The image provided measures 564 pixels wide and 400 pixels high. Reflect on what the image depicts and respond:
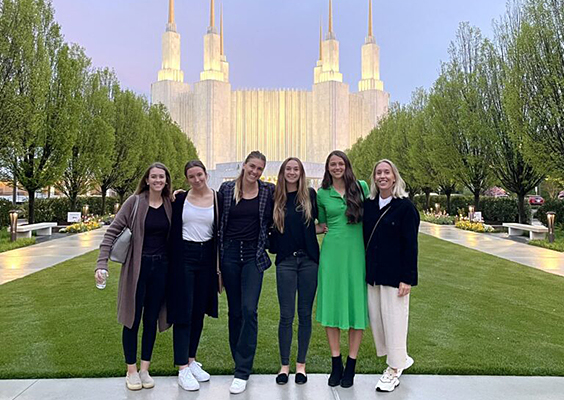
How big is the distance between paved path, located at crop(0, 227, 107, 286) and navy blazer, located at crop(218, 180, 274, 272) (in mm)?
6195

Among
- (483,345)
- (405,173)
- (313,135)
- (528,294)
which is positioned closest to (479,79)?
(405,173)

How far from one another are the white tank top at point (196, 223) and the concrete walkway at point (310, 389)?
1.18 meters

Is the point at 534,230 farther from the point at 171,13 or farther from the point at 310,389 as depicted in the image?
the point at 171,13

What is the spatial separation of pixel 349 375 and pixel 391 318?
0.58 metres

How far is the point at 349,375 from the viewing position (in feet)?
11.5

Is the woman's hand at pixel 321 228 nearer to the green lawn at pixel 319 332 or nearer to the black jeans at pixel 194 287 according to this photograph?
the black jeans at pixel 194 287

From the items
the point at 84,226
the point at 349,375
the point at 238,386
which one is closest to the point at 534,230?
the point at 349,375

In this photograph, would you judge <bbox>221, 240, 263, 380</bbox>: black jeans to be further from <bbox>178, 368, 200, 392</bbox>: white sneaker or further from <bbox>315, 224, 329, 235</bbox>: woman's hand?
<bbox>315, 224, 329, 235</bbox>: woman's hand

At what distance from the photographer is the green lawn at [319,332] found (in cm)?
391

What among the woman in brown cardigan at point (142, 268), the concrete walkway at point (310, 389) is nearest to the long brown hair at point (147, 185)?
the woman in brown cardigan at point (142, 268)

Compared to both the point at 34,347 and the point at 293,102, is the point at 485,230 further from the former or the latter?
the point at 293,102

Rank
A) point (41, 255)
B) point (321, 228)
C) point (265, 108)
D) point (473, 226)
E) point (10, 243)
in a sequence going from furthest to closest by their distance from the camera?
point (265, 108) < point (473, 226) < point (10, 243) < point (41, 255) < point (321, 228)

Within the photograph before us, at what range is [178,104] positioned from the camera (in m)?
60.6

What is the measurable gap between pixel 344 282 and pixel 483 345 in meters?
2.06
